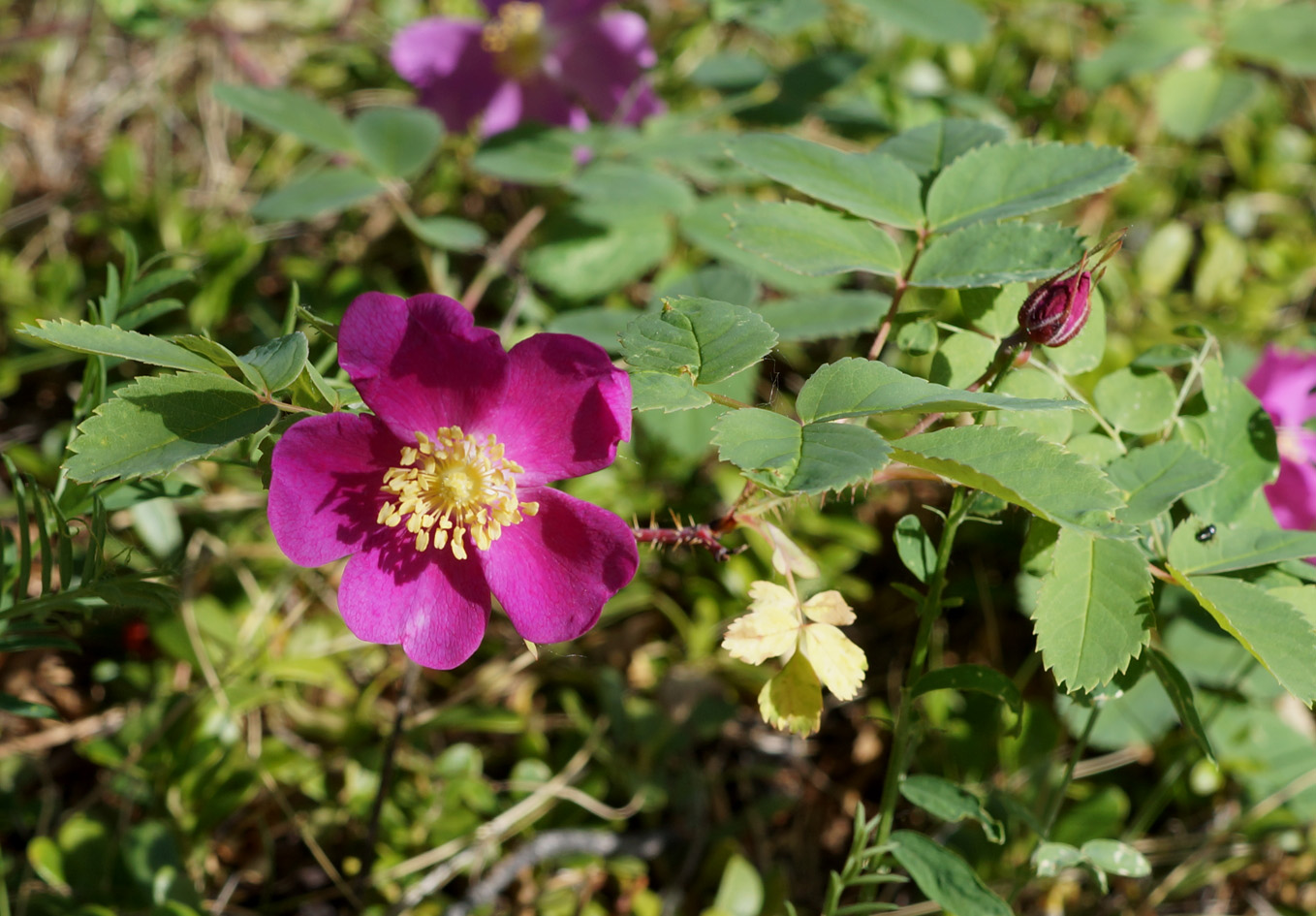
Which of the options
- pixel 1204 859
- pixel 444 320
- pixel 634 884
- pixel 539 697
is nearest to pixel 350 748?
A: pixel 539 697

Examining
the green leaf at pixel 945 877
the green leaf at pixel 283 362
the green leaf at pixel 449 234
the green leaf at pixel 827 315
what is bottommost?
the green leaf at pixel 945 877

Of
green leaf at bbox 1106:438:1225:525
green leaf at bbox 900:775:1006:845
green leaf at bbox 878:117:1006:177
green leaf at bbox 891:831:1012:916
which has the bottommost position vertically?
green leaf at bbox 891:831:1012:916

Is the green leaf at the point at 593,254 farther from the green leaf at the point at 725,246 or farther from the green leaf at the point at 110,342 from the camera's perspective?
the green leaf at the point at 110,342

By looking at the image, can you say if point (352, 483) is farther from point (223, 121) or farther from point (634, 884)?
point (223, 121)

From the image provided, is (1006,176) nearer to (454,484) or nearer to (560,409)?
(560,409)

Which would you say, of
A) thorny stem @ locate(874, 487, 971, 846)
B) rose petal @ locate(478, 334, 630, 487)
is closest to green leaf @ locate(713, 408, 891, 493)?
rose petal @ locate(478, 334, 630, 487)

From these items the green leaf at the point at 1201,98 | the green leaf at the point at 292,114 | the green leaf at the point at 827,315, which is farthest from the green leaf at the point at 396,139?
the green leaf at the point at 1201,98

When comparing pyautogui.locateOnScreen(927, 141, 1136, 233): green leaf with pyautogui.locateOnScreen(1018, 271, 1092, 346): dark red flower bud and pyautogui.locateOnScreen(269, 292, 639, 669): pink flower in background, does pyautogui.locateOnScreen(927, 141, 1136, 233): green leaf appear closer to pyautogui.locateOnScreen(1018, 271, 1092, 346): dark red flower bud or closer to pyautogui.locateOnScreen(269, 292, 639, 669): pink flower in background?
pyautogui.locateOnScreen(1018, 271, 1092, 346): dark red flower bud
